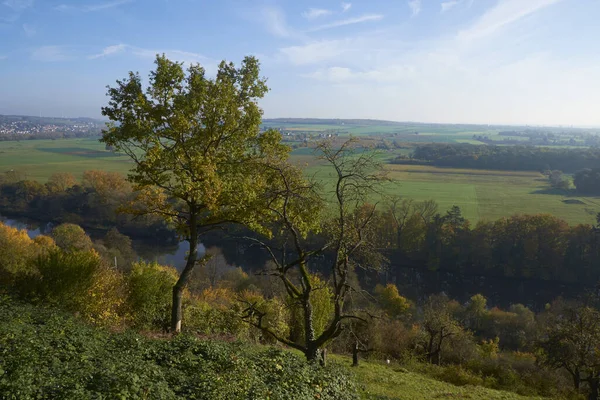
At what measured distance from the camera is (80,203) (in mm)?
75750

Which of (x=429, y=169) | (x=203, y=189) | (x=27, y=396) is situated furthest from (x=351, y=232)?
(x=429, y=169)

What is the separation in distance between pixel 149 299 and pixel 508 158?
128 meters

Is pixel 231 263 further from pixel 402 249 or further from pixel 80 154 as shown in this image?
pixel 80 154

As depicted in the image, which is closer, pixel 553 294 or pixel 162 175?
pixel 162 175

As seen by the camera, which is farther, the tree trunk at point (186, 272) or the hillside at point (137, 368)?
the tree trunk at point (186, 272)

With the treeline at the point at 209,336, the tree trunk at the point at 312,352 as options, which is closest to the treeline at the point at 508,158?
the treeline at the point at 209,336

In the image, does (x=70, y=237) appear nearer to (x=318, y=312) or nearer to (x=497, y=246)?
(x=318, y=312)

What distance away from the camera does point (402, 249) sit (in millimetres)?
59875

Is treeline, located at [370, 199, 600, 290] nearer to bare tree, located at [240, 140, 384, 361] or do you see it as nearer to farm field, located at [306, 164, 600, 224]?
farm field, located at [306, 164, 600, 224]

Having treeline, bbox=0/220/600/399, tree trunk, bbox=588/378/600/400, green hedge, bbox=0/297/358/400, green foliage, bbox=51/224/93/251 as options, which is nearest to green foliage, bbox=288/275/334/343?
treeline, bbox=0/220/600/399

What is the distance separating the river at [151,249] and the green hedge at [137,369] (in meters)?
43.3

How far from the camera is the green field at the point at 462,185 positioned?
240ft

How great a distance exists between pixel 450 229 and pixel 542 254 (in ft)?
40.0

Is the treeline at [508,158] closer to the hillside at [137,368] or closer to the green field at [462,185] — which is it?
the green field at [462,185]
